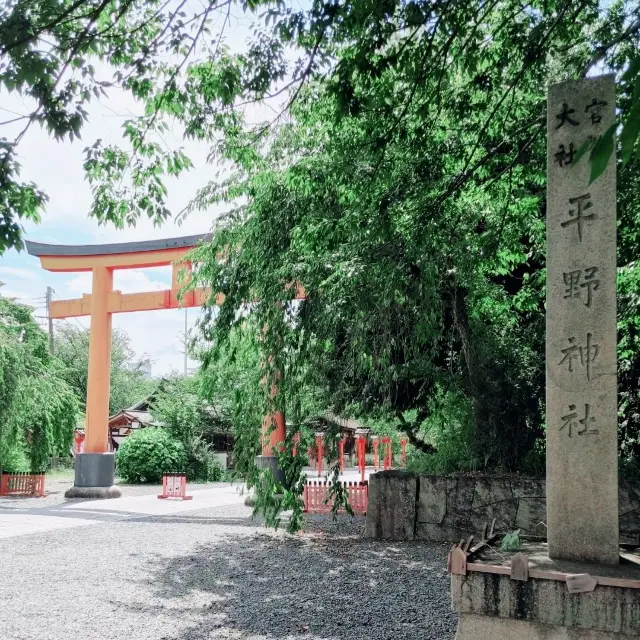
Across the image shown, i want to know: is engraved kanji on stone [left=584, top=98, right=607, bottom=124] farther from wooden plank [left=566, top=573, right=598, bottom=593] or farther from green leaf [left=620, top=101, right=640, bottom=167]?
green leaf [left=620, top=101, right=640, bottom=167]

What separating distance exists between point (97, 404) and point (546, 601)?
12.5 meters

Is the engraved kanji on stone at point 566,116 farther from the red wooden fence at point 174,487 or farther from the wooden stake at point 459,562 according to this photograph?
the red wooden fence at point 174,487

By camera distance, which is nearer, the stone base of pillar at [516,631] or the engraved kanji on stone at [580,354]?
the stone base of pillar at [516,631]

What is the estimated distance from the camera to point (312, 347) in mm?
7105

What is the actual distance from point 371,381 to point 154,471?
12.4 metres

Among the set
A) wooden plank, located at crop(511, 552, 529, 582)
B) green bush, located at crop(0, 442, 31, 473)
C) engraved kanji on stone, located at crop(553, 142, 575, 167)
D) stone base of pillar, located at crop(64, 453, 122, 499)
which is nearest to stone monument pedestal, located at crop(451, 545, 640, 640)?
wooden plank, located at crop(511, 552, 529, 582)

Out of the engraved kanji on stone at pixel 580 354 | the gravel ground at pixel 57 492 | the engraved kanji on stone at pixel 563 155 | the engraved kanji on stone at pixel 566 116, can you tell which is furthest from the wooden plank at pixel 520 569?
the gravel ground at pixel 57 492

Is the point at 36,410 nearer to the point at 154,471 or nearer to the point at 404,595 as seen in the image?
the point at 154,471

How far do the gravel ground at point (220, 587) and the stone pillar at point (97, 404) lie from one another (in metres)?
5.05

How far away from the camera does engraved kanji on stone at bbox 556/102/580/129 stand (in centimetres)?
441

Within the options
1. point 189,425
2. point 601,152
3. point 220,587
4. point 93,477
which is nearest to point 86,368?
point 189,425

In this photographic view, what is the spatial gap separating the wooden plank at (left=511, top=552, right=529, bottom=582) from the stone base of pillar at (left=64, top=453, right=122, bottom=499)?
12469 mm

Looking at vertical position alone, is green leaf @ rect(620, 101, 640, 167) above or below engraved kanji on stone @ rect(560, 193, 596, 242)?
below

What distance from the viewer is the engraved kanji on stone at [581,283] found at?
163 inches
